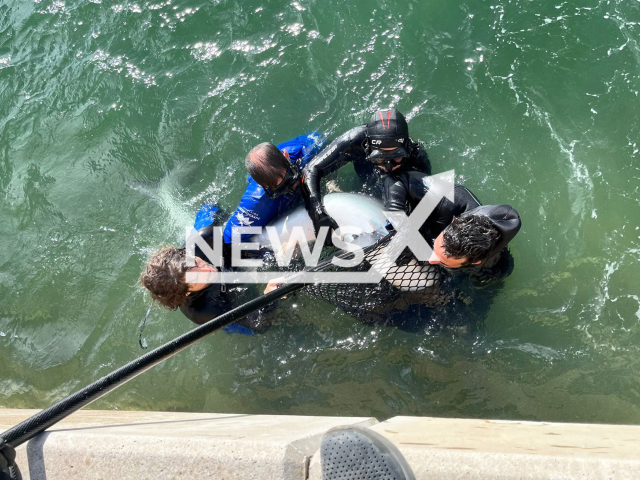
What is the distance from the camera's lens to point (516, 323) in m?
3.93

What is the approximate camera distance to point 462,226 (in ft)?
9.40

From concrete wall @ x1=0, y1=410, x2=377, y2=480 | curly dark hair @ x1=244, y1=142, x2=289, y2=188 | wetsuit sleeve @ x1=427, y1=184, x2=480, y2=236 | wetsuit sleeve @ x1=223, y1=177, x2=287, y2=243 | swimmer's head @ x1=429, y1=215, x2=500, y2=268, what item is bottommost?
concrete wall @ x1=0, y1=410, x2=377, y2=480

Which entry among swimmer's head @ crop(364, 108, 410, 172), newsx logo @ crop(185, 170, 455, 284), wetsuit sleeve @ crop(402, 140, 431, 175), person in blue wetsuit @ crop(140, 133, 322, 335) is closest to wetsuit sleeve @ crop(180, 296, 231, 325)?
person in blue wetsuit @ crop(140, 133, 322, 335)

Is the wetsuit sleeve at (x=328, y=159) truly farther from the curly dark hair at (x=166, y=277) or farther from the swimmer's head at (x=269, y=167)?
the curly dark hair at (x=166, y=277)

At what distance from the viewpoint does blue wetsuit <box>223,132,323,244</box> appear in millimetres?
3883

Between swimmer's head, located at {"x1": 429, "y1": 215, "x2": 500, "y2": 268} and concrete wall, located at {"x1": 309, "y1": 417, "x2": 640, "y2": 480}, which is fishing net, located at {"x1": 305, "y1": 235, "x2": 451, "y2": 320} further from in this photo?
concrete wall, located at {"x1": 309, "y1": 417, "x2": 640, "y2": 480}

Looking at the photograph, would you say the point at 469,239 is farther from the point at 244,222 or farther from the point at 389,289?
the point at 244,222

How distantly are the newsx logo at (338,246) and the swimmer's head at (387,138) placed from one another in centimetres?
31

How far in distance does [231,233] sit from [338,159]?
3.45 ft

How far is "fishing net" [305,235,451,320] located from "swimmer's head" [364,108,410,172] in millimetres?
609

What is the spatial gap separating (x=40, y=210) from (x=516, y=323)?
4569 mm

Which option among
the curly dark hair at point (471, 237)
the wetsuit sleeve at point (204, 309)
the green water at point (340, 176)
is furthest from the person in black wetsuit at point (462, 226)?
the wetsuit sleeve at point (204, 309)

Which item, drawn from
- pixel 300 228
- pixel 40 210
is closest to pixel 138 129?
pixel 40 210

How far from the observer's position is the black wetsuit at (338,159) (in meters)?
3.76
